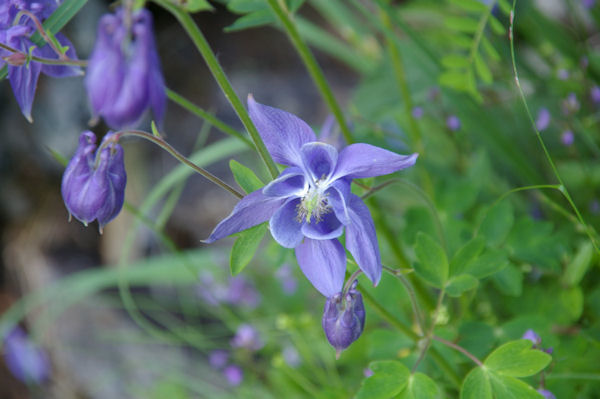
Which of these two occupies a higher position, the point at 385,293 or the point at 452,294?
the point at 452,294

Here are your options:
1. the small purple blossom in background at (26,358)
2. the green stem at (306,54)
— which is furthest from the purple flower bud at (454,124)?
the small purple blossom in background at (26,358)

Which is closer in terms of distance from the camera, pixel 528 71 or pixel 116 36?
pixel 116 36

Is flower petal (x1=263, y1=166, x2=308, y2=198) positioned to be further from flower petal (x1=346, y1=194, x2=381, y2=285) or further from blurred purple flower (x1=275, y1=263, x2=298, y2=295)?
blurred purple flower (x1=275, y1=263, x2=298, y2=295)

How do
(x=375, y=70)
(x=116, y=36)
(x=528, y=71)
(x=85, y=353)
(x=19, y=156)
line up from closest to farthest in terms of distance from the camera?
(x=116, y=36), (x=528, y=71), (x=375, y=70), (x=85, y=353), (x=19, y=156)

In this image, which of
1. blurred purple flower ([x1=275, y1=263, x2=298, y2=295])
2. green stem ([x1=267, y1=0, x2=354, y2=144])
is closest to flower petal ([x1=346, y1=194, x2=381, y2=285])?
green stem ([x1=267, y1=0, x2=354, y2=144])

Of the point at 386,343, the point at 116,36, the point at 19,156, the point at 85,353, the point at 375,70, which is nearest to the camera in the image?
the point at 116,36

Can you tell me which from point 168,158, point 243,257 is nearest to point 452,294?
point 243,257

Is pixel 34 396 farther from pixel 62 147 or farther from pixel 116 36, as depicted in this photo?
pixel 116 36

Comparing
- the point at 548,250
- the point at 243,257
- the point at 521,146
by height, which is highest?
the point at 243,257

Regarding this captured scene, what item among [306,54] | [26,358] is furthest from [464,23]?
[26,358]
